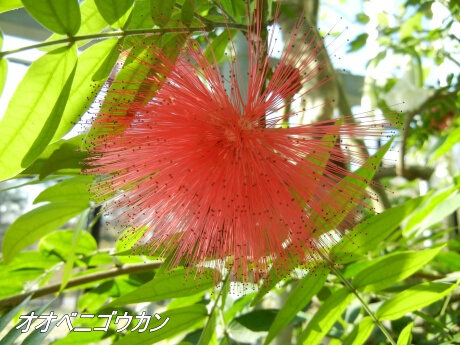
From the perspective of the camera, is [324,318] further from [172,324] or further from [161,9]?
[161,9]

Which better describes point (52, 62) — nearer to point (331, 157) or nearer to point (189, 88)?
point (189, 88)

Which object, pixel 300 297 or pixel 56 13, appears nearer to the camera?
pixel 56 13

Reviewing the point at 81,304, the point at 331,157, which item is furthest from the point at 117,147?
the point at 81,304

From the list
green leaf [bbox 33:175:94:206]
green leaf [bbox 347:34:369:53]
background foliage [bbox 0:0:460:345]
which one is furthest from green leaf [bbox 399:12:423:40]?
green leaf [bbox 33:175:94:206]

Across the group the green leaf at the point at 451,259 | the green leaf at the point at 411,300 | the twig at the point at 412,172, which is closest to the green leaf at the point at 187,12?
the green leaf at the point at 411,300


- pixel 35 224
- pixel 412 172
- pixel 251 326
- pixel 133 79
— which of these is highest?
pixel 133 79

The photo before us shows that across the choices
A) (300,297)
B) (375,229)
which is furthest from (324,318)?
(375,229)

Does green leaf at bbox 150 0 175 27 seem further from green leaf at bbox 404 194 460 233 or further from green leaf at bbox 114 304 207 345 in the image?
green leaf at bbox 404 194 460 233

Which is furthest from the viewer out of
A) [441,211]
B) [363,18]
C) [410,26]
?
[410,26]

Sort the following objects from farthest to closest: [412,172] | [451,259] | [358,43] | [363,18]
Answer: [363,18] < [412,172] < [358,43] < [451,259]
